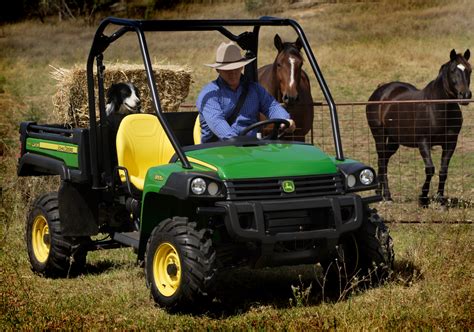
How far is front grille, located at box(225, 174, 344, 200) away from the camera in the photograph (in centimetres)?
695

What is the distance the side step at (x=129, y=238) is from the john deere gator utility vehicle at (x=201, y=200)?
0.04 ft

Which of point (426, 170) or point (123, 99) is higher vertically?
point (123, 99)

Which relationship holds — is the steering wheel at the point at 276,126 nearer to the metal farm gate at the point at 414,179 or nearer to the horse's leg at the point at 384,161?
the metal farm gate at the point at 414,179

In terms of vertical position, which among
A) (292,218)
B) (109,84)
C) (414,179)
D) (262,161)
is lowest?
(414,179)

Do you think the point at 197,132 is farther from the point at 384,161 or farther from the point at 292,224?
the point at 384,161

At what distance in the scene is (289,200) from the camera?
6.97 meters

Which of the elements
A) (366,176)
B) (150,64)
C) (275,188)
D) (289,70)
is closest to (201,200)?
(275,188)

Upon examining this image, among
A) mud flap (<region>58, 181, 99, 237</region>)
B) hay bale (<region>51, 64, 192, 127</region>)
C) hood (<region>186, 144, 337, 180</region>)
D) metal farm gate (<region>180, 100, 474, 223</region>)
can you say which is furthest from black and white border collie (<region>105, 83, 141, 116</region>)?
hood (<region>186, 144, 337, 180</region>)

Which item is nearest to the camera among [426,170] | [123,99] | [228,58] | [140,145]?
[228,58]

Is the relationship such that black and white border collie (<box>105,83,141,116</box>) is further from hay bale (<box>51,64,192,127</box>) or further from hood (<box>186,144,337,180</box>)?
hood (<box>186,144,337,180</box>)

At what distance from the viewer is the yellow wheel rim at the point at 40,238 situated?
29.0 feet

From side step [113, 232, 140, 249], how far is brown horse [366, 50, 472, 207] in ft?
19.0

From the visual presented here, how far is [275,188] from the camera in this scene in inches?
276

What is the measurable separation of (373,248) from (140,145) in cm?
213
